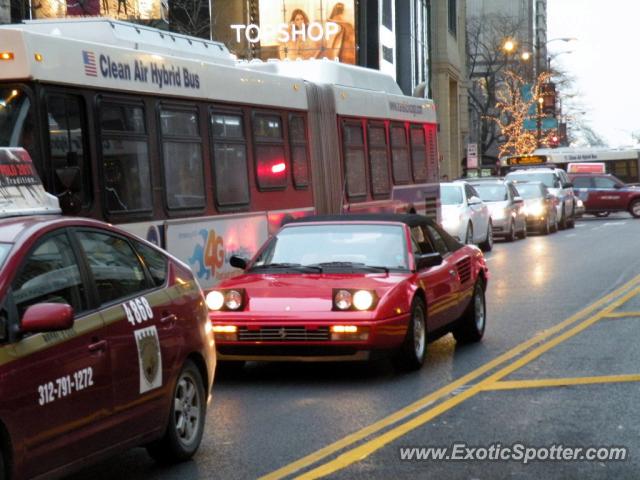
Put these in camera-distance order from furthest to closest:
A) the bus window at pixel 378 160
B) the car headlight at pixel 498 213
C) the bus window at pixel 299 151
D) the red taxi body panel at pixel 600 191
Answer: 1. the red taxi body panel at pixel 600 191
2. the car headlight at pixel 498 213
3. the bus window at pixel 378 160
4. the bus window at pixel 299 151

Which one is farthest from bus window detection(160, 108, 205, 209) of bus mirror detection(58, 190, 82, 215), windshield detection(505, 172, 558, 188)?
windshield detection(505, 172, 558, 188)

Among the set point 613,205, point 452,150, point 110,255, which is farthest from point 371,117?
point 452,150

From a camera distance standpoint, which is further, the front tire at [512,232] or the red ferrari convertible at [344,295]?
the front tire at [512,232]

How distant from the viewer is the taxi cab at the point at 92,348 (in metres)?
6.02

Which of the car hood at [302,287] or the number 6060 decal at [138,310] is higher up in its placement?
the number 6060 decal at [138,310]

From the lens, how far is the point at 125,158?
13555mm

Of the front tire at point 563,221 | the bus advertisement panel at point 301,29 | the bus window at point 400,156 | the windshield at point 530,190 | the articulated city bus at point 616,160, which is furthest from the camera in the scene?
the articulated city bus at point 616,160

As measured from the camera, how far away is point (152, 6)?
116 ft

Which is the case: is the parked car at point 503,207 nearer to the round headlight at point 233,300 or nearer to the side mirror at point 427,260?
the side mirror at point 427,260

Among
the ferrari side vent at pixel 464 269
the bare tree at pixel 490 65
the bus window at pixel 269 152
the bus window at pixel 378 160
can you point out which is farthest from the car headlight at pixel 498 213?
the bare tree at pixel 490 65

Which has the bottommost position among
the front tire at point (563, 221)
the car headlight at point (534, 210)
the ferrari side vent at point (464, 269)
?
the front tire at point (563, 221)

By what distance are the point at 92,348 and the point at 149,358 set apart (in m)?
0.69

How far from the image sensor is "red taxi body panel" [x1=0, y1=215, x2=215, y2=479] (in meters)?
5.99

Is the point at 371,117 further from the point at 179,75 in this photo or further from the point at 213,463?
the point at 213,463
